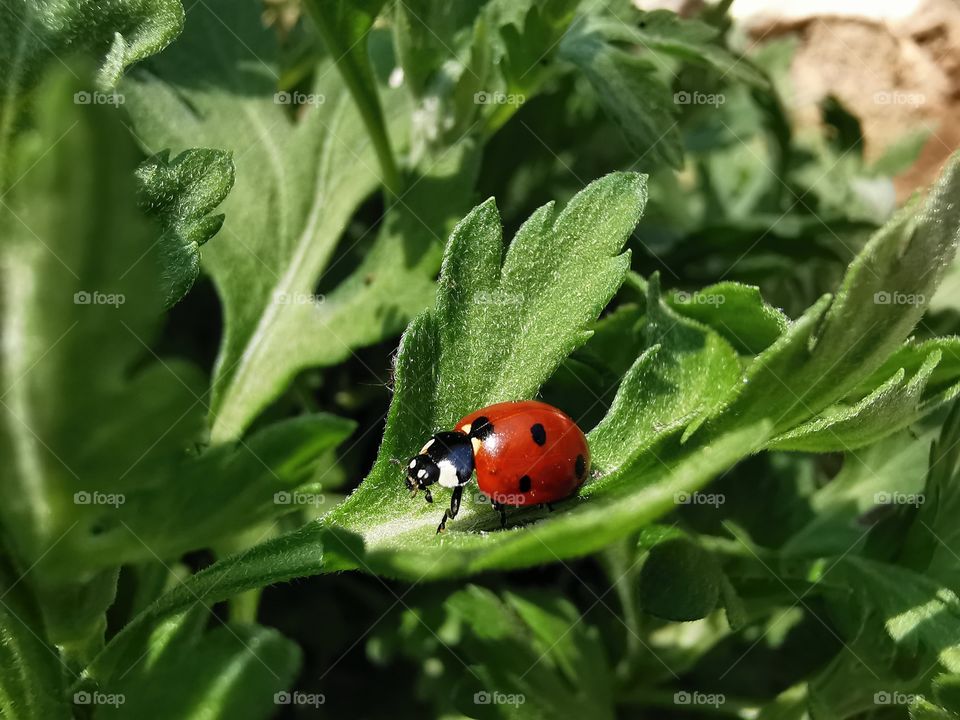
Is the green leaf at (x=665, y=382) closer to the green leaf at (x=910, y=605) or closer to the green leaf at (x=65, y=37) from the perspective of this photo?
the green leaf at (x=910, y=605)

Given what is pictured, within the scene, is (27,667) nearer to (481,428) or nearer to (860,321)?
(481,428)

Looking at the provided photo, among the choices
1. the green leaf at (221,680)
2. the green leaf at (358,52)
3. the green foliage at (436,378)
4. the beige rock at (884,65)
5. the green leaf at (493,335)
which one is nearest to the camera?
the green foliage at (436,378)

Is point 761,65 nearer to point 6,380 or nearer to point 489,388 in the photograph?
point 489,388

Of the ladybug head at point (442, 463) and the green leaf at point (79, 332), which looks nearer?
the green leaf at point (79, 332)

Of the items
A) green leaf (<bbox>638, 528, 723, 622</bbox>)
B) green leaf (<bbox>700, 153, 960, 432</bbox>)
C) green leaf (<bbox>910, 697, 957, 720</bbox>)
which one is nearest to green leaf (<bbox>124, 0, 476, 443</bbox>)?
green leaf (<bbox>638, 528, 723, 622</bbox>)

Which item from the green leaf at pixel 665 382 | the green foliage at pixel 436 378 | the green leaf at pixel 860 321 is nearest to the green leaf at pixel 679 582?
the green foliage at pixel 436 378

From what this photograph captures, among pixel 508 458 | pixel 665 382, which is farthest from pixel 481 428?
pixel 665 382
